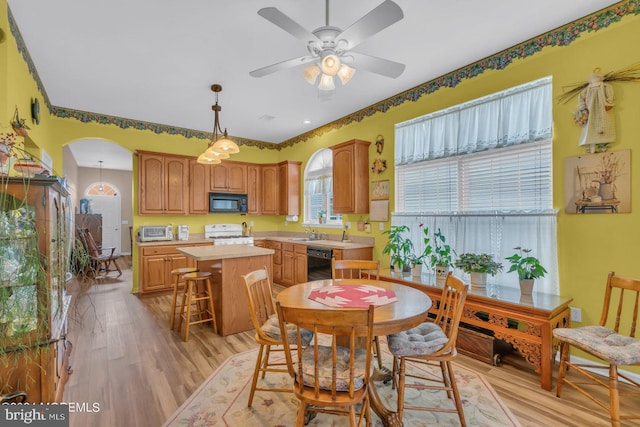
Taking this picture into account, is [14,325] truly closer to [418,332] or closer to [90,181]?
[418,332]

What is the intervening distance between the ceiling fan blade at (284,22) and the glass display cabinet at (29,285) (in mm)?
1514

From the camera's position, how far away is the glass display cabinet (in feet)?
4.59

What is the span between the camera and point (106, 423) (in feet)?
6.17

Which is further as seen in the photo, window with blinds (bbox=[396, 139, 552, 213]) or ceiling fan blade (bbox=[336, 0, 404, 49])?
window with blinds (bbox=[396, 139, 552, 213])

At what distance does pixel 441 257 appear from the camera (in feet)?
11.0

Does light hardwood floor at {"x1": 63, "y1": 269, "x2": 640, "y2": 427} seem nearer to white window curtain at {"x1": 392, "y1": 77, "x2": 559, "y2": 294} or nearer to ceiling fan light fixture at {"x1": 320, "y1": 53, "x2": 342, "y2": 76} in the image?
white window curtain at {"x1": 392, "y1": 77, "x2": 559, "y2": 294}

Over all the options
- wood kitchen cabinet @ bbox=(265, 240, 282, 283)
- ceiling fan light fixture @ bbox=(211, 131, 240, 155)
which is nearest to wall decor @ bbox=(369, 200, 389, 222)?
wood kitchen cabinet @ bbox=(265, 240, 282, 283)

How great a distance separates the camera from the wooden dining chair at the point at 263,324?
1974mm

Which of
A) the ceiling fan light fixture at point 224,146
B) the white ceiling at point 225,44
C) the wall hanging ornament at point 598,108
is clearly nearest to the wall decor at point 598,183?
the wall hanging ornament at point 598,108

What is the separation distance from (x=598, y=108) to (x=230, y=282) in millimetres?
3737

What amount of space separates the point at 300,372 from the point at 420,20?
9.05 feet

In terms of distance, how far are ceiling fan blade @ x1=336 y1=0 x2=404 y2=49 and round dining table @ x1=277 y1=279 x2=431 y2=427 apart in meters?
1.65

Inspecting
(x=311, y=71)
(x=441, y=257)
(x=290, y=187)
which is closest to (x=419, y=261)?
(x=441, y=257)

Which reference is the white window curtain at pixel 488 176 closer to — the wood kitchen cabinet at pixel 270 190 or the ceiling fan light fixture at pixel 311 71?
the ceiling fan light fixture at pixel 311 71
